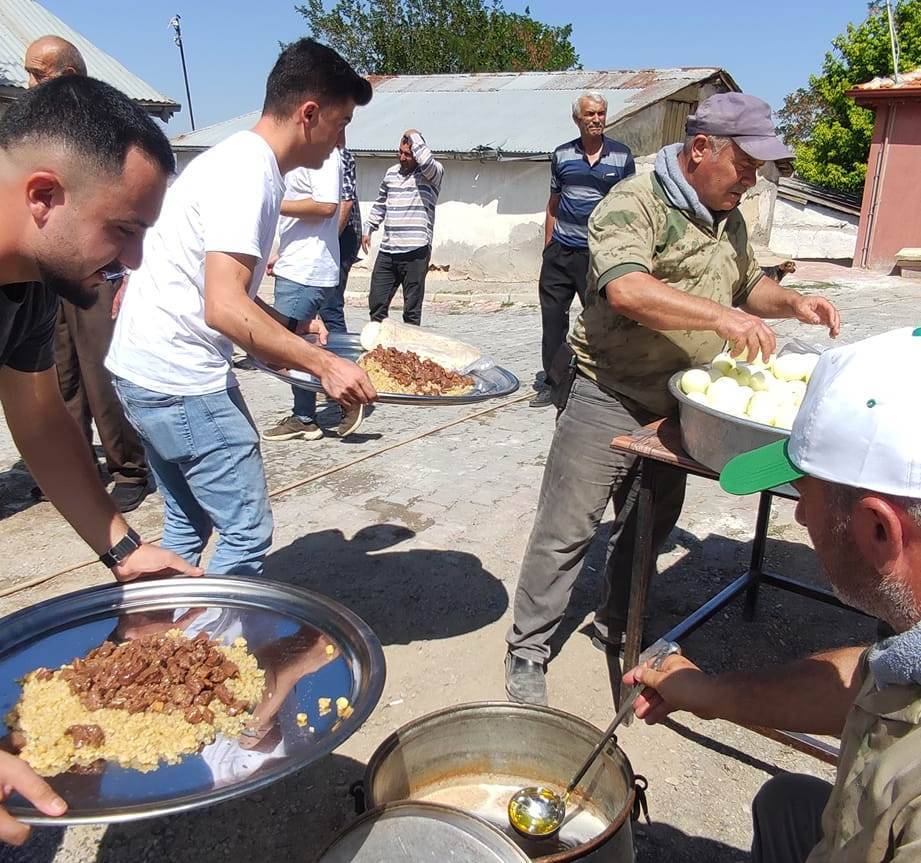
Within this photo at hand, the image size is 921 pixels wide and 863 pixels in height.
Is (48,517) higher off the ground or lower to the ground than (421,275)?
lower

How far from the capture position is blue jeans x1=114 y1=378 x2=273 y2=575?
2.68 metres

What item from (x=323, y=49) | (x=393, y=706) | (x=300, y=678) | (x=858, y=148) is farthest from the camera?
(x=858, y=148)

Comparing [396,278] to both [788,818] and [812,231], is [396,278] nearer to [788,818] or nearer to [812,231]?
[788,818]

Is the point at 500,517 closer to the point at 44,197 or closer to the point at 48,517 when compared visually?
the point at 48,517

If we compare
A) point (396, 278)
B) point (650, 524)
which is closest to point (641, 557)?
point (650, 524)

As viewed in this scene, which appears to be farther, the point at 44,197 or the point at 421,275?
the point at 421,275

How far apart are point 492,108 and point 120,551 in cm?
1686

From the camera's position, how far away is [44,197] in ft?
5.57

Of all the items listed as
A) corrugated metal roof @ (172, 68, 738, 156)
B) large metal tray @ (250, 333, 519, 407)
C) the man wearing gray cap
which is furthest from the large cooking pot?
corrugated metal roof @ (172, 68, 738, 156)

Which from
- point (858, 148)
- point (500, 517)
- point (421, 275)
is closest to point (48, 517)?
point (500, 517)

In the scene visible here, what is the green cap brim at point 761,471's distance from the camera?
1.51 metres

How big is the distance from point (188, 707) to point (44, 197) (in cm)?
111

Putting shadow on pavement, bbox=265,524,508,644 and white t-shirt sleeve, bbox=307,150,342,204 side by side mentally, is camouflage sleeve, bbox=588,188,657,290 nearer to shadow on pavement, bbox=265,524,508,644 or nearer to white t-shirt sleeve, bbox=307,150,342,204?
shadow on pavement, bbox=265,524,508,644

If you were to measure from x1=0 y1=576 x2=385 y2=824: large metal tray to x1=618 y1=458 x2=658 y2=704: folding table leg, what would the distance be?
133 cm
